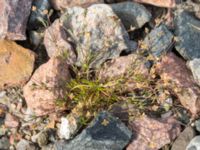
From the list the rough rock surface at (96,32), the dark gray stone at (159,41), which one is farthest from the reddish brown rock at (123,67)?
the dark gray stone at (159,41)

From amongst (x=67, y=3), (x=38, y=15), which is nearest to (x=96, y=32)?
(x=67, y=3)

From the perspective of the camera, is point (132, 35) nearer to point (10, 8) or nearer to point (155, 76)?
point (155, 76)

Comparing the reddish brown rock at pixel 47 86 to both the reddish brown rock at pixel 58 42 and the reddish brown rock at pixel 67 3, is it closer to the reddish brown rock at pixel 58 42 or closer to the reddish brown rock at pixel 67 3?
the reddish brown rock at pixel 58 42

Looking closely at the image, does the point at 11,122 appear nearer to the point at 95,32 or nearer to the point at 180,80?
the point at 95,32

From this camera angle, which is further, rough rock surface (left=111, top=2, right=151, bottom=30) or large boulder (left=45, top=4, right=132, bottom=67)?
rough rock surface (left=111, top=2, right=151, bottom=30)

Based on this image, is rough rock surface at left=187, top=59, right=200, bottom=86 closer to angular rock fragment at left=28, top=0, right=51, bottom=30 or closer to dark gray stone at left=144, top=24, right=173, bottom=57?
dark gray stone at left=144, top=24, right=173, bottom=57

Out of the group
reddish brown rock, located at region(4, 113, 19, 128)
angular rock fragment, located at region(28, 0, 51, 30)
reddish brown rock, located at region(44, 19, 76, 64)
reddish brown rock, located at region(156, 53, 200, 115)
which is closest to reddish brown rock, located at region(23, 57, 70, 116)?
reddish brown rock, located at region(44, 19, 76, 64)

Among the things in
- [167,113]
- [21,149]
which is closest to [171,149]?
[167,113]
